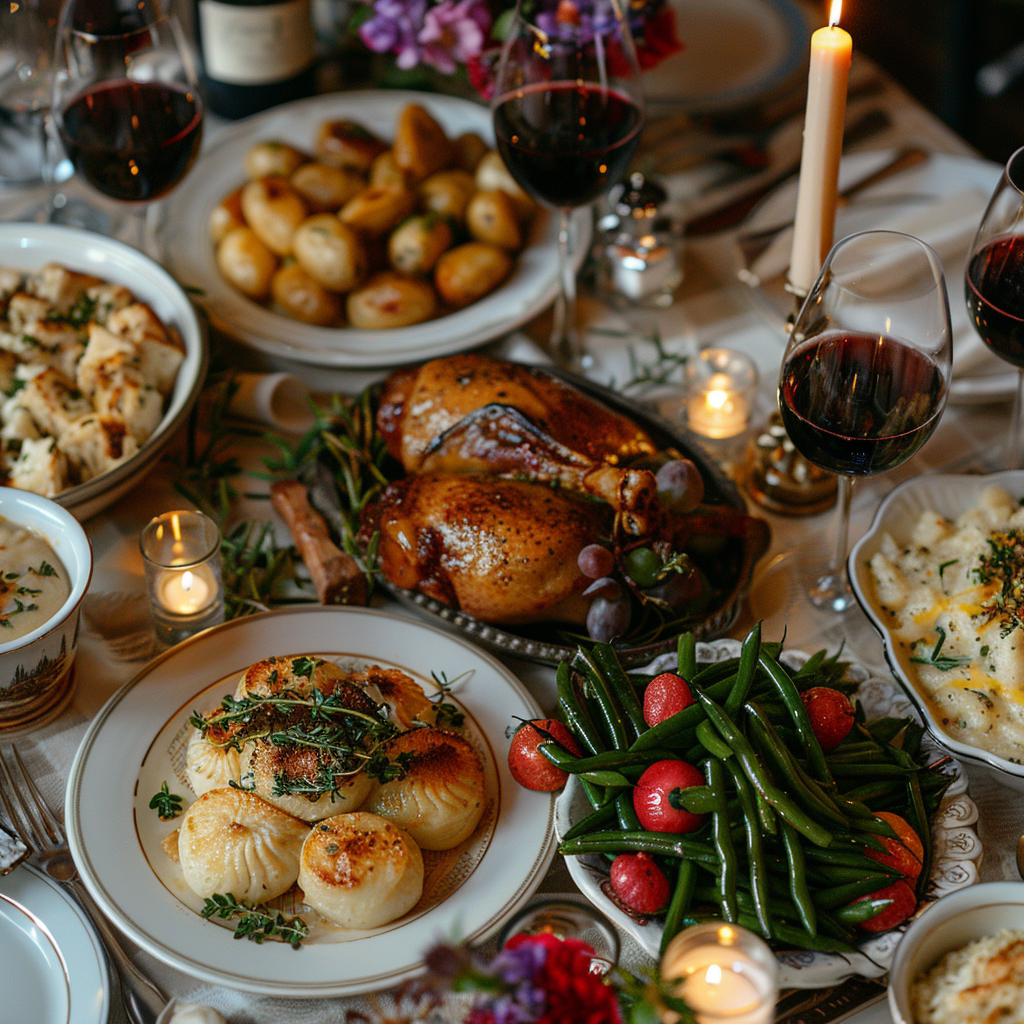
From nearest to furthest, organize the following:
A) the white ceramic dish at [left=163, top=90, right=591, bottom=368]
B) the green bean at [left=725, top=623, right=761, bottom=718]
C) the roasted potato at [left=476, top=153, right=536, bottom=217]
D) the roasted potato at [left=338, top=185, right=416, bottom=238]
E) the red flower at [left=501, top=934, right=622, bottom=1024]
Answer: the red flower at [left=501, top=934, right=622, bottom=1024] → the green bean at [left=725, top=623, right=761, bottom=718] → the white ceramic dish at [left=163, top=90, right=591, bottom=368] → the roasted potato at [left=338, top=185, right=416, bottom=238] → the roasted potato at [left=476, top=153, right=536, bottom=217]

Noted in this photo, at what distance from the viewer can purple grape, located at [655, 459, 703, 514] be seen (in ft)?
4.65

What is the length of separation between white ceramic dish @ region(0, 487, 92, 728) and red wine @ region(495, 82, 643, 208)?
0.92 metres

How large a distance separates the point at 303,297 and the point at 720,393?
0.79 m

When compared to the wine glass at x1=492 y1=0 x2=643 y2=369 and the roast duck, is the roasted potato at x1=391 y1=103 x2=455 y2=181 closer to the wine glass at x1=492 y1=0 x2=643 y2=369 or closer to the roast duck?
the wine glass at x1=492 y1=0 x2=643 y2=369

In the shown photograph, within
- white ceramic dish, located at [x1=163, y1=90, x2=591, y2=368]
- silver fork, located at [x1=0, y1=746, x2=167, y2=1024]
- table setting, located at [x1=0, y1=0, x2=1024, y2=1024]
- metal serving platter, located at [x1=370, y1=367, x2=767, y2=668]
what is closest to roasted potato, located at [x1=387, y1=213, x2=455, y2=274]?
table setting, located at [x1=0, y1=0, x2=1024, y2=1024]

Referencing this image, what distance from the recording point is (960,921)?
3.27 feet

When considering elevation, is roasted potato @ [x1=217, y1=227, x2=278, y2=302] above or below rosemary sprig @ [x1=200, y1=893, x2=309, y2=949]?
above

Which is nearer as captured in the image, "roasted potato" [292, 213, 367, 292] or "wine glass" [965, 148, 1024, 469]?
"wine glass" [965, 148, 1024, 469]

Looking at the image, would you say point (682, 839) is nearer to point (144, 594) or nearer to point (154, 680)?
point (154, 680)

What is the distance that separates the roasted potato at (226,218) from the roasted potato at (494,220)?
18.1 inches

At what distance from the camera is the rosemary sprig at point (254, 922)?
1.08 metres

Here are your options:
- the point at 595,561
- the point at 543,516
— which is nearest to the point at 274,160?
the point at 543,516

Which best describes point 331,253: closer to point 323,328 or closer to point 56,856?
point 323,328

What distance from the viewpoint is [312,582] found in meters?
1.56
